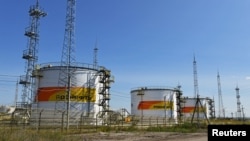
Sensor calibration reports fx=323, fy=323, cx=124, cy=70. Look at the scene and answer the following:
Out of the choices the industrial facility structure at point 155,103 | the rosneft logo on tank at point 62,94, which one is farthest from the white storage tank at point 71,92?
the industrial facility structure at point 155,103

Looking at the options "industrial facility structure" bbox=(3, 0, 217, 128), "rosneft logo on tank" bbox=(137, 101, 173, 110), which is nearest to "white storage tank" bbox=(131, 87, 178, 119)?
"rosneft logo on tank" bbox=(137, 101, 173, 110)

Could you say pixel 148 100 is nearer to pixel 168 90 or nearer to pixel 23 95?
pixel 168 90

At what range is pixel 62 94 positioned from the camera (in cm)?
4369

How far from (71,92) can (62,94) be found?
125cm

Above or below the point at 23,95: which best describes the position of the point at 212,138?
below

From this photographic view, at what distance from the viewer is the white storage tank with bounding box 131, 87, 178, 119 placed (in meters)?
68.1

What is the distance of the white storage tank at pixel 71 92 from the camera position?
43656 millimetres

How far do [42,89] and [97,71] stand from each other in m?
8.52

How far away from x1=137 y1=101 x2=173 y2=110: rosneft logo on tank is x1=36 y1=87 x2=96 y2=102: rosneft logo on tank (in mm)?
25018

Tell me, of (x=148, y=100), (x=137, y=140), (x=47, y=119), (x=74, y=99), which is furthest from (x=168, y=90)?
(x=137, y=140)

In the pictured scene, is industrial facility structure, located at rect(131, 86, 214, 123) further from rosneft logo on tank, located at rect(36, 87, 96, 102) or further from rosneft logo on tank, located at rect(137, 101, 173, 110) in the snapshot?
rosneft logo on tank, located at rect(36, 87, 96, 102)

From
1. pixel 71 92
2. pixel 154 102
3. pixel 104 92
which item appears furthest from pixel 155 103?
pixel 71 92

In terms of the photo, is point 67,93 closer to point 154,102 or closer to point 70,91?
point 70,91

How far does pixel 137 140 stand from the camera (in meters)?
25.0
